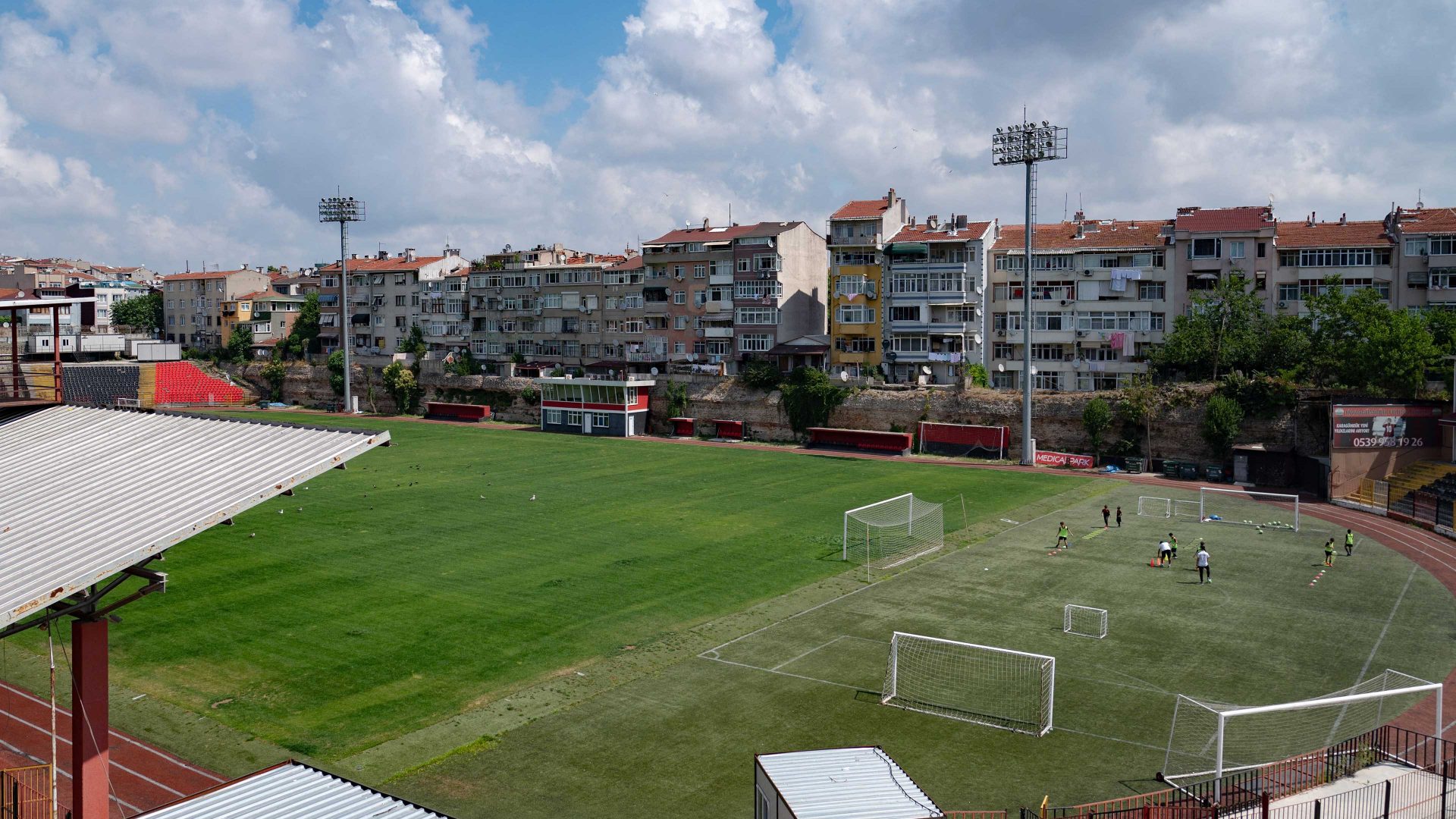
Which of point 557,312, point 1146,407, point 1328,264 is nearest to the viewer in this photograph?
point 1146,407

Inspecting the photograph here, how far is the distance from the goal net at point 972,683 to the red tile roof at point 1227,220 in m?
55.5

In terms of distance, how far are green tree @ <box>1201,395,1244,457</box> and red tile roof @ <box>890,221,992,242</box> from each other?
22705mm

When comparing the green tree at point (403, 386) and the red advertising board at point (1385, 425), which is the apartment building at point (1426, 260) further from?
the green tree at point (403, 386)

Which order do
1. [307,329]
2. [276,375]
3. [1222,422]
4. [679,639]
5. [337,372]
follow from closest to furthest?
[679,639] → [1222,422] → [337,372] → [276,375] → [307,329]

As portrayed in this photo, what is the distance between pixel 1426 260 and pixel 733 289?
51758mm

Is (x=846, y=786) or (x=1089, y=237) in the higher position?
(x=1089, y=237)

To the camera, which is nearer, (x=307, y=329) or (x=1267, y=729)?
(x=1267, y=729)

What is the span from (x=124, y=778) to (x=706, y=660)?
13.8 metres

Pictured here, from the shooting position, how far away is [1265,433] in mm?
63281

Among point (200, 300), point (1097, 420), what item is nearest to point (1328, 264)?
point (1097, 420)

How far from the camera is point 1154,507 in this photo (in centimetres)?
5284

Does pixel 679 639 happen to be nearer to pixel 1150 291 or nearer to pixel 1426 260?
pixel 1150 291

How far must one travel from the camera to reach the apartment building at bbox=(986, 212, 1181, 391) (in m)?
75.1

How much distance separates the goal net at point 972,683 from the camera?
24.4 metres
